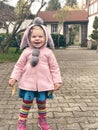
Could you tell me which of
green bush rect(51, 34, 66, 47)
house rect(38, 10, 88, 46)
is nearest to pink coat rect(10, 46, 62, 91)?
green bush rect(51, 34, 66, 47)

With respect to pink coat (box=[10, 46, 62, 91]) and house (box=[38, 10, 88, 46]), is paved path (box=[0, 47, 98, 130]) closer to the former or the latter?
pink coat (box=[10, 46, 62, 91])

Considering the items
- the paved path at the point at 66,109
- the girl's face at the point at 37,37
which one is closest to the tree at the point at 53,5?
the paved path at the point at 66,109

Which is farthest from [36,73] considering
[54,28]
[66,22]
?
[54,28]

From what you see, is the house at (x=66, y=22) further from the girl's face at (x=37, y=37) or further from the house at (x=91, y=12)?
the girl's face at (x=37, y=37)

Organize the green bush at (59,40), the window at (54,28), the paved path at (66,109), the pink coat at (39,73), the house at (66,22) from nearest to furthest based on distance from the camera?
the pink coat at (39,73), the paved path at (66,109), the green bush at (59,40), the house at (66,22), the window at (54,28)

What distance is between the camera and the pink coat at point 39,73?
3.95 meters

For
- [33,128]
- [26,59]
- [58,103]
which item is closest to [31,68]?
[26,59]

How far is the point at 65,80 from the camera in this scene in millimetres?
8883

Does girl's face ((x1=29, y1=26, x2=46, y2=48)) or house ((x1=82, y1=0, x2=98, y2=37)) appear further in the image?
house ((x1=82, y1=0, x2=98, y2=37))

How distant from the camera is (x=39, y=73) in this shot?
3969 mm

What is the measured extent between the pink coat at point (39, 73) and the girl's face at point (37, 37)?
0.29 ft

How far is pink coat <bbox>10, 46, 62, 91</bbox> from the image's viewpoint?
3945mm

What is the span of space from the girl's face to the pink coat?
9 cm

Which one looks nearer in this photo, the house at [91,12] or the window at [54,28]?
the house at [91,12]
